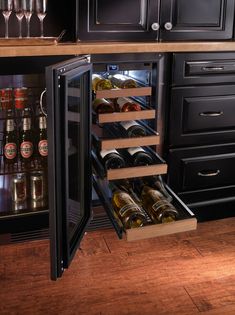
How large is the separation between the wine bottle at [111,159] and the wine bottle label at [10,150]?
471 mm

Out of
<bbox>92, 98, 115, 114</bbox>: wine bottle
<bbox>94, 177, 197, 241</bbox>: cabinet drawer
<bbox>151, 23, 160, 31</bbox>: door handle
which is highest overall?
<bbox>151, 23, 160, 31</bbox>: door handle

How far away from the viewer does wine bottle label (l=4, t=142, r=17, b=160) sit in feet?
6.96

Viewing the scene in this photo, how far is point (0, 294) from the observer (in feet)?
5.90

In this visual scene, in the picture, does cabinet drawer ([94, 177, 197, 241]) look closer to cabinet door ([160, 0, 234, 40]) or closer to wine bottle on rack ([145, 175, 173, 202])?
wine bottle on rack ([145, 175, 173, 202])

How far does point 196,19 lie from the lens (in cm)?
217

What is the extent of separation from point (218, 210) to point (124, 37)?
3.63ft

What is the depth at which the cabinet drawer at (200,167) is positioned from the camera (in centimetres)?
225

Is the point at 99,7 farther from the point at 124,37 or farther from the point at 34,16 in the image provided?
the point at 34,16

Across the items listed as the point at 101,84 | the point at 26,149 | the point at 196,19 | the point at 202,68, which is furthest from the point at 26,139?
the point at 196,19

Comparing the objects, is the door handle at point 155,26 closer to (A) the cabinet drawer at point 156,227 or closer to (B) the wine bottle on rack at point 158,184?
(B) the wine bottle on rack at point 158,184

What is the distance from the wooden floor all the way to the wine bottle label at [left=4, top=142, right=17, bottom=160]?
1.50ft

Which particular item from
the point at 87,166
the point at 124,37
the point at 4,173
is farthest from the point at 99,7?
the point at 4,173

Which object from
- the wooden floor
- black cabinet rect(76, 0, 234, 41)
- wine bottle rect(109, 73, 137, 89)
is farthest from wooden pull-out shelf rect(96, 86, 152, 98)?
the wooden floor

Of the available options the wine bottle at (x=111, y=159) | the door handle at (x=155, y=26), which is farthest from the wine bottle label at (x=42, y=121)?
the door handle at (x=155, y=26)
